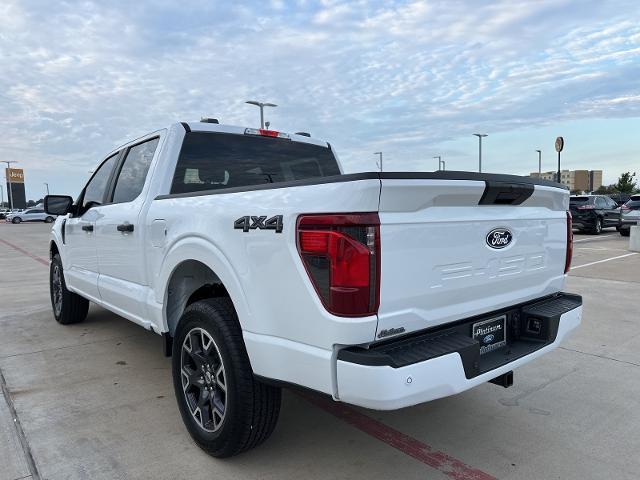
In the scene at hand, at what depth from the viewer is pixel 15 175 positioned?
271ft

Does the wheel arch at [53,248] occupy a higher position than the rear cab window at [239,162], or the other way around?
the rear cab window at [239,162]

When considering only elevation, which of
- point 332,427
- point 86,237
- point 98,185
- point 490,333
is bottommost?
point 332,427

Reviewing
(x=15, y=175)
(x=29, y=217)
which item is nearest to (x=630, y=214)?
(x=29, y=217)

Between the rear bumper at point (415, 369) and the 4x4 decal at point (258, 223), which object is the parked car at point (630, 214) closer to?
the rear bumper at point (415, 369)

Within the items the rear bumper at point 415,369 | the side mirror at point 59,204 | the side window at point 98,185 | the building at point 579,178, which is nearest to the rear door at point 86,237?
the side window at point 98,185

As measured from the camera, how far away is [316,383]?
225 cm

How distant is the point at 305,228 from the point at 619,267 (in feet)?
33.2

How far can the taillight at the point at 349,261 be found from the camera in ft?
6.96

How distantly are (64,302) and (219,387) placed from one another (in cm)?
385

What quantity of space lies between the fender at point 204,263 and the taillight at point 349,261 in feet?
1.87

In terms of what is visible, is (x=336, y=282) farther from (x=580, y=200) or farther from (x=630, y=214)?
(x=580, y=200)

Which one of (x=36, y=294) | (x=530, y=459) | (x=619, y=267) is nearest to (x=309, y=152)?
(x=530, y=459)

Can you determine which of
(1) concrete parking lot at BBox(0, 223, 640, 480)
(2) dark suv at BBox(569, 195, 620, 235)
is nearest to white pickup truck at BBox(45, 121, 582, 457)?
(1) concrete parking lot at BBox(0, 223, 640, 480)

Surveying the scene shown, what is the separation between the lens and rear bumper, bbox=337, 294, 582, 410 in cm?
208
